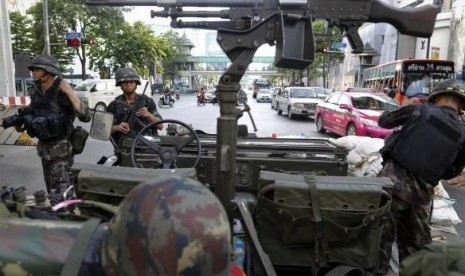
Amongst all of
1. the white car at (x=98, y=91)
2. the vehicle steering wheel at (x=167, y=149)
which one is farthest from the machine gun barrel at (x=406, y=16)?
the white car at (x=98, y=91)

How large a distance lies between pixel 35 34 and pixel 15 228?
3395 centimetres

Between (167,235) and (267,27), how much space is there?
1.75 meters

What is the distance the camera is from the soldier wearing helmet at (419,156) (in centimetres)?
342

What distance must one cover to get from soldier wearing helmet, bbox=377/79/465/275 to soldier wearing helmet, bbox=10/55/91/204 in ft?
9.26

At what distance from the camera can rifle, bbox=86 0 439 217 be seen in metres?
2.79

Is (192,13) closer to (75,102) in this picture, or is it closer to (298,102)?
(75,102)

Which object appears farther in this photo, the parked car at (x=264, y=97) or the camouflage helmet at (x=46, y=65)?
the parked car at (x=264, y=97)

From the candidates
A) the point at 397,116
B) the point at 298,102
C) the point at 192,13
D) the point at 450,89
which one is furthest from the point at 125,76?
the point at 298,102

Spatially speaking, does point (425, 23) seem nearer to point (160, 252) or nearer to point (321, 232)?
point (321, 232)

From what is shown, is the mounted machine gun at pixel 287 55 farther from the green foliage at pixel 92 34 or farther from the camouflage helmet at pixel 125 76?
the green foliage at pixel 92 34

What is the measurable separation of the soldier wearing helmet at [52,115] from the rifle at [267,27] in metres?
1.59

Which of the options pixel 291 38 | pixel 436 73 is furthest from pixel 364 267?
pixel 436 73

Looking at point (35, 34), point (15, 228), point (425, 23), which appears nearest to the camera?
point (15, 228)

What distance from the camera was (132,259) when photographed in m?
1.44
